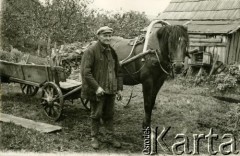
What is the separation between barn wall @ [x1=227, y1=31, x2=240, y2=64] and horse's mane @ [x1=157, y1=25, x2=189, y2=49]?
7.74 m

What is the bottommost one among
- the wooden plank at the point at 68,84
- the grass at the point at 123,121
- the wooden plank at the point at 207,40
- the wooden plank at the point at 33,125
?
the grass at the point at 123,121

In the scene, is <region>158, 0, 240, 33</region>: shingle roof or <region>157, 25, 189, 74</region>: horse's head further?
<region>158, 0, 240, 33</region>: shingle roof

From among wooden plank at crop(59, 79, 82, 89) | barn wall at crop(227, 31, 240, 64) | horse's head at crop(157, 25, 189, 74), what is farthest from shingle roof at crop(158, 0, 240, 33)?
wooden plank at crop(59, 79, 82, 89)

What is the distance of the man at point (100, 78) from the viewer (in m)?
4.64

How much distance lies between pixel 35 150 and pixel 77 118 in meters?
A: 2.19

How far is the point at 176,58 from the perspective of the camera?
5137 mm

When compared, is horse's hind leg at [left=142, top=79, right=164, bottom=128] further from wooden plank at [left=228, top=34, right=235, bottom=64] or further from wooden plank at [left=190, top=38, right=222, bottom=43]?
wooden plank at [left=228, top=34, right=235, bottom=64]

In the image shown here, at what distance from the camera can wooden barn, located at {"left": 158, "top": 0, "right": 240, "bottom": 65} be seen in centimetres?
1239

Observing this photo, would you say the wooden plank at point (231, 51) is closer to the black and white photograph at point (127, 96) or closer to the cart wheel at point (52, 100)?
the black and white photograph at point (127, 96)

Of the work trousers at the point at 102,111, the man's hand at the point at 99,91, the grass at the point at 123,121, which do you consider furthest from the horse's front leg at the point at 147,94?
the man's hand at the point at 99,91

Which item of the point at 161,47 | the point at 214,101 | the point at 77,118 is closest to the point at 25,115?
the point at 77,118

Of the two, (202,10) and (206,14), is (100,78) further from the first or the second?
(202,10)

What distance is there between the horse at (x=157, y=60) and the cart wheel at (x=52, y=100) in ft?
4.61

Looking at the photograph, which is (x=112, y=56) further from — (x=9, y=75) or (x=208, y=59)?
(x=208, y=59)
